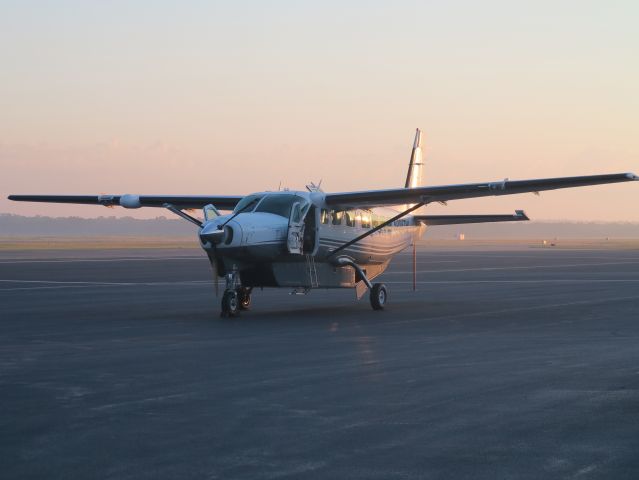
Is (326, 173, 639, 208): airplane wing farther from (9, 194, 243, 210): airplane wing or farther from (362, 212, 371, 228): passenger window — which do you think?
(9, 194, 243, 210): airplane wing

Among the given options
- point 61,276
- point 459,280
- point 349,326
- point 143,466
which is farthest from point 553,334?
point 61,276

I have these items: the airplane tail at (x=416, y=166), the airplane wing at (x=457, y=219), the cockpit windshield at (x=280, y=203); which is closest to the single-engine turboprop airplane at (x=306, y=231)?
the cockpit windshield at (x=280, y=203)

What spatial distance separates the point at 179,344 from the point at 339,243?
9.24m

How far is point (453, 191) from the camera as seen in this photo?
78.6ft

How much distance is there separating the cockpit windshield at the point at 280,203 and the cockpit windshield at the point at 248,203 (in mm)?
188

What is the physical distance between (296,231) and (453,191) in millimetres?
3843

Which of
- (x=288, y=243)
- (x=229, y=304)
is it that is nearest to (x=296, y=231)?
(x=288, y=243)

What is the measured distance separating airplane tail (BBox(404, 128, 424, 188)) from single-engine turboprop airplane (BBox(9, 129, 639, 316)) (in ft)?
18.3

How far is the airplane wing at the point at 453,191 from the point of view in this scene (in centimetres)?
2289

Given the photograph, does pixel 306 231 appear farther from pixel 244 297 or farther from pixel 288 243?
pixel 244 297

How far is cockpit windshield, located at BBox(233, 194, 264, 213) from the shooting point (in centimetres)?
2350

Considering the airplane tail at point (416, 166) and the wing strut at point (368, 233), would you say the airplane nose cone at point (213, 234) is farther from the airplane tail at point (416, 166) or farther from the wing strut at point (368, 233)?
the airplane tail at point (416, 166)

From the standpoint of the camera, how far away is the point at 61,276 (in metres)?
41.2

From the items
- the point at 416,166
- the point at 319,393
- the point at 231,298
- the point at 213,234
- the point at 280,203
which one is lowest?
Answer: the point at 319,393
